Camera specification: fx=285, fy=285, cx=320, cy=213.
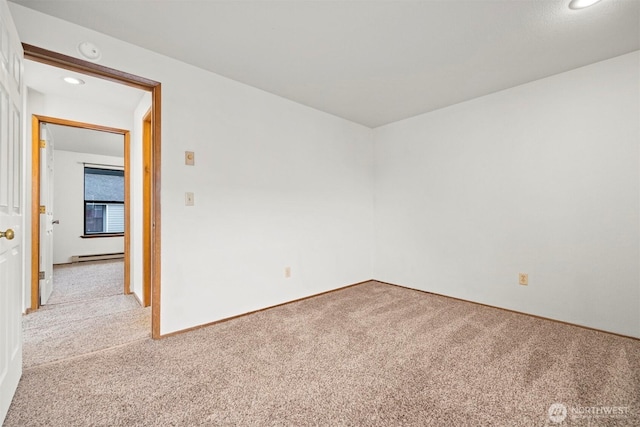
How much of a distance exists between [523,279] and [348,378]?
2089mm

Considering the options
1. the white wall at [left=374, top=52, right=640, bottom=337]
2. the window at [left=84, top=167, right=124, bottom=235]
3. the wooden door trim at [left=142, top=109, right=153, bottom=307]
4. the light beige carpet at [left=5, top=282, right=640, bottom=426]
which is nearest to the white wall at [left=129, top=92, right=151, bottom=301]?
the wooden door trim at [left=142, top=109, right=153, bottom=307]

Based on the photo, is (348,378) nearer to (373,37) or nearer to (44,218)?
(373,37)

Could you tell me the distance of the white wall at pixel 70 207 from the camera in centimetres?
559

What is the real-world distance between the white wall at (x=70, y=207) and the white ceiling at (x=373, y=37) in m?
5.16

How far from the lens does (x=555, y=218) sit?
2.53 meters

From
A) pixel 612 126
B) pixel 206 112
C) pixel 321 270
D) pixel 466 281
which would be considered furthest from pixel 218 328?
pixel 612 126

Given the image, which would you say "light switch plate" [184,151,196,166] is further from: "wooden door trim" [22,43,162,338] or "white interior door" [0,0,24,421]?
"white interior door" [0,0,24,421]

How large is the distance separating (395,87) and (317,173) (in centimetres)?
124

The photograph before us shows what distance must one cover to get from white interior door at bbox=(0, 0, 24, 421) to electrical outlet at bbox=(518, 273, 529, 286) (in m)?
3.63

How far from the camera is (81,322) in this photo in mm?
2564

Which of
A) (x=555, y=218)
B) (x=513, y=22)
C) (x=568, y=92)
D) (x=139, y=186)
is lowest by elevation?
(x=555, y=218)

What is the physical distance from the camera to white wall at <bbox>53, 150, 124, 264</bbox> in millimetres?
5594

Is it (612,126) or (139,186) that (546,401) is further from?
(139,186)

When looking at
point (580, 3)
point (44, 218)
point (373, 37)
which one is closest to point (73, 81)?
point (44, 218)
